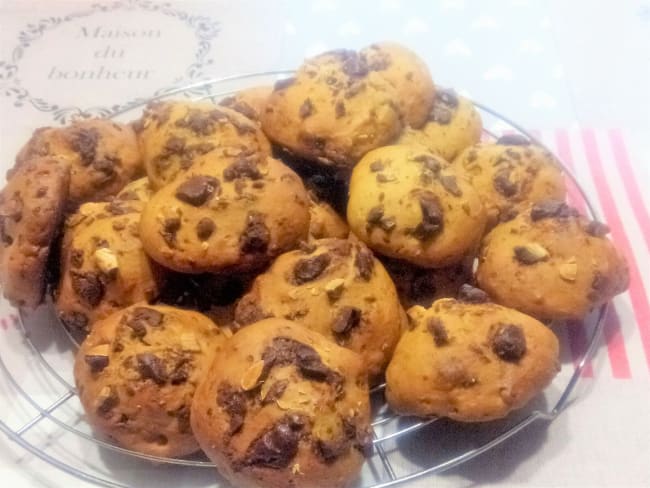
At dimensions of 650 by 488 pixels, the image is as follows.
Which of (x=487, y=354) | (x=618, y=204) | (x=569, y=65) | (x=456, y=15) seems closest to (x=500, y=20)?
(x=456, y=15)

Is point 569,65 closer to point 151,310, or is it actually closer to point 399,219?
point 399,219

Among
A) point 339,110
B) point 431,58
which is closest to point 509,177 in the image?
point 339,110

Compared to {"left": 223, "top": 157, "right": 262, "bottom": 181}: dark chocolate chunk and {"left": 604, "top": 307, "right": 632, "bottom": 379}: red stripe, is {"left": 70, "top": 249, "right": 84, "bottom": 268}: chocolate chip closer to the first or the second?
{"left": 223, "top": 157, "right": 262, "bottom": 181}: dark chocolate chunk

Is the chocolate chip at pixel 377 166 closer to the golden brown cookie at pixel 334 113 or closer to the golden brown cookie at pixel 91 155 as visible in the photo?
the golden brown cookie at pixel 334 113

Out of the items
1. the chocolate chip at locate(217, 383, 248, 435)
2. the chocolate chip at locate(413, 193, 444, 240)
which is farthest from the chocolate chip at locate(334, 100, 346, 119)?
the chocolate chip at locate(217, 383, 248, 435)

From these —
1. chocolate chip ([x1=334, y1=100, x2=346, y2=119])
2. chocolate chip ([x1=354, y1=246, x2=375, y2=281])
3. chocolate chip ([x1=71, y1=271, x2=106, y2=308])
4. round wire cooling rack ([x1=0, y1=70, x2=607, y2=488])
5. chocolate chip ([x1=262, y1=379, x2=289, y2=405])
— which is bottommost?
round wire cooling rack ([x1=0, y1=70, x2=607, y2=488])

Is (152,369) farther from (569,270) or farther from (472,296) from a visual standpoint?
(569,270)
